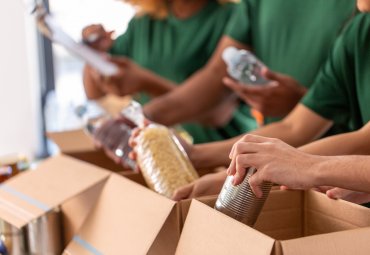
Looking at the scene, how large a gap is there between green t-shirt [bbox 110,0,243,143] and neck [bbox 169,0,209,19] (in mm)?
17

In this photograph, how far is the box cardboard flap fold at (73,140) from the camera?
1.83m

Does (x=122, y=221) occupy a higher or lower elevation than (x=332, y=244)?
lower

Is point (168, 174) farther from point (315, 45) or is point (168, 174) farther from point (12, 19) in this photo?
point (12, 19)

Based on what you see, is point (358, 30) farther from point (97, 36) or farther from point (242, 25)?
point (97, 36)

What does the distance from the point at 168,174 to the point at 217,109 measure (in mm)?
964

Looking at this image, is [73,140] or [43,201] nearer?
[43,201]

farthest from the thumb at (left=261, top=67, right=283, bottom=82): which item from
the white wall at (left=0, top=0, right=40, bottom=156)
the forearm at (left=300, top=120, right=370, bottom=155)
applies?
the white wall at (left=0, top=0, right=40, bottom=156)

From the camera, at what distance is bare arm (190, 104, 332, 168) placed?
155cm

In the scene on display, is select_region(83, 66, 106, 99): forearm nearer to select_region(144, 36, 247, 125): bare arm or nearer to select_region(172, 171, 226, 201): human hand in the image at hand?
select_region(144, 36, 247, 125): bare arm

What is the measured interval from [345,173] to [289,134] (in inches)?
25.8

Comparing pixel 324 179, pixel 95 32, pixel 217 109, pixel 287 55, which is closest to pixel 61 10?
pixel 95 32

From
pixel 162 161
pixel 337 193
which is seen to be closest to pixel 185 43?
pixel 162 161

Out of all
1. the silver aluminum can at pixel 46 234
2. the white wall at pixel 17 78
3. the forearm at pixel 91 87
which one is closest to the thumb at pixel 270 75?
the silver aluminum can at pixel 46 234

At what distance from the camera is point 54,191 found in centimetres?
138
